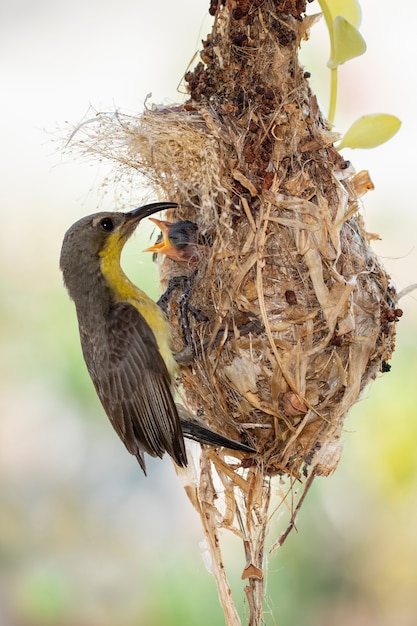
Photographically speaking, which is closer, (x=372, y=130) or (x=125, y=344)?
(x=372, y=130)

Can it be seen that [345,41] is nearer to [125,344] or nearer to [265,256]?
[265,256]

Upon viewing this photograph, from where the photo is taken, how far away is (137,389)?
204 centimetres

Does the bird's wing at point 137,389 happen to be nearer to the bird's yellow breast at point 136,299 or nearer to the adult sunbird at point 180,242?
the bird's yellow breast at point 136,299

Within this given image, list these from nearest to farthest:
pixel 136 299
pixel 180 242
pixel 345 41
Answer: pixel 345 41, pixel 180 242, pixel 136 299

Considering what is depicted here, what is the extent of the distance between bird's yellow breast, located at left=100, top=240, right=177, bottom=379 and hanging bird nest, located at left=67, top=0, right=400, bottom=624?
4.0 inches

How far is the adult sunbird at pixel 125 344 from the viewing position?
2006mm

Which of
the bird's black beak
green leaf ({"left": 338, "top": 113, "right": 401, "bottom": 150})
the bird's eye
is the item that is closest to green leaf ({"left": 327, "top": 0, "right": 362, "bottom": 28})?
green leaf ({"left": 338, "top": 113, "right": 401, "bottom": 150})

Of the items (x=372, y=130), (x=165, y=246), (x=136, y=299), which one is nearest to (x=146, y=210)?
(x=165, y=246)

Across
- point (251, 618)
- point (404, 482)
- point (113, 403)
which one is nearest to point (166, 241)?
point (113, 403)

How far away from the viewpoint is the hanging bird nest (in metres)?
1.87

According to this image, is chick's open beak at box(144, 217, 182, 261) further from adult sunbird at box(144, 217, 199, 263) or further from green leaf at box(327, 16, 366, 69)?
green leaf at box(327, 16, 366, 69)

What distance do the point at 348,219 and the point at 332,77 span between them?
328mm

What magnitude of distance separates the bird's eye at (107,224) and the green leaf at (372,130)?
565 millimetres

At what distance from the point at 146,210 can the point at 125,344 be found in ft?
1.07
